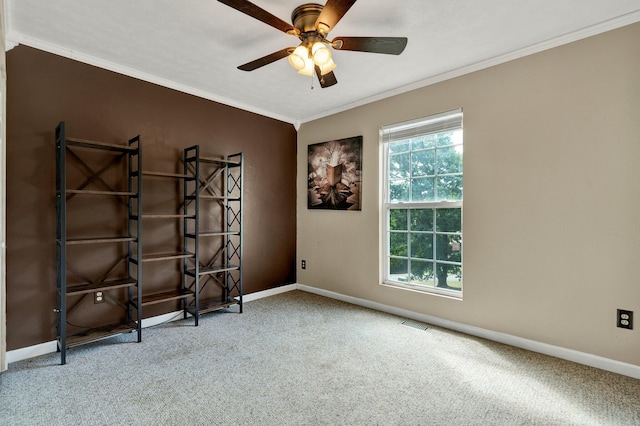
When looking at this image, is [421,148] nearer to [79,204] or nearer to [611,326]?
[611,326]

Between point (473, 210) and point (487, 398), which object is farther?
point (473, 210)

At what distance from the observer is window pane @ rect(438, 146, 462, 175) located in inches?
121

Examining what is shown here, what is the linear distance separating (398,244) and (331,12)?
2.50 meters

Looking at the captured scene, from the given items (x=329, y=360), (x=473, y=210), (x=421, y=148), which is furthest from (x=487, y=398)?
(x=421, y=148)

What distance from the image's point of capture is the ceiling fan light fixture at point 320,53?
199 centimetres

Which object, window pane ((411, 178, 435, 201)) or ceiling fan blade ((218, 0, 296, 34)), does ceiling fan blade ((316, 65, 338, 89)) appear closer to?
ceiling fan blade ((218, 0, 296, 34))

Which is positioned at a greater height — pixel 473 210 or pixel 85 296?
pixel 473 210

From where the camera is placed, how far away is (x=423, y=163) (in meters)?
3.34

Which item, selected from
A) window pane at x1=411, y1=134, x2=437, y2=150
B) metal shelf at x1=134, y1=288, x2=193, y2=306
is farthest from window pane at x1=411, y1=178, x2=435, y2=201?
metal shelf at x1=134, y1=288, x2=193, y2=306

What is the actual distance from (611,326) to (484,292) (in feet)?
2.81

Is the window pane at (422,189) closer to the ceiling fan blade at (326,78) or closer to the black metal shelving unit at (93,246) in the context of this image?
the ceiling fan blade at (326,78)

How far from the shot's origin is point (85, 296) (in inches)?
107

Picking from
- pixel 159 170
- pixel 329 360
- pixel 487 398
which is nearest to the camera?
pixel 487 398

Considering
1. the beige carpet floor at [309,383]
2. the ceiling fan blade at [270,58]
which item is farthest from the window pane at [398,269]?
the ceiling fan blade at [270,58]
